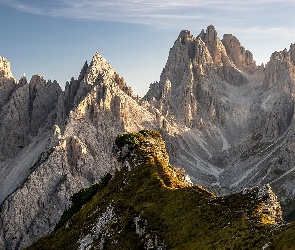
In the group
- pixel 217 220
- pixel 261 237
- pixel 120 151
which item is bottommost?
pixel 261 237

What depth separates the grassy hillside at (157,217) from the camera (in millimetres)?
32875

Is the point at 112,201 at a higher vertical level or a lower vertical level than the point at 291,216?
lower

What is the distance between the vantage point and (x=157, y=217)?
41.7 metres

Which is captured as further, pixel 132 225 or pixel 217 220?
pixel 132 225

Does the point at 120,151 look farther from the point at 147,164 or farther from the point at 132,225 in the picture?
the point at 132,225

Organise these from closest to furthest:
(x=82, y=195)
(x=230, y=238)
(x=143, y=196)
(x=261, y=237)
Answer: (x=261, y=237)
(x=230, y=238)
(x=143, y=196)
(x=82, y=195)

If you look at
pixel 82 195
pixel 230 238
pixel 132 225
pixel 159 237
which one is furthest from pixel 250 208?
pixel 82 195

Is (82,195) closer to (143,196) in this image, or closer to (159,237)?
(143,196)

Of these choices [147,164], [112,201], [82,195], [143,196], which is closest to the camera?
[143,196]

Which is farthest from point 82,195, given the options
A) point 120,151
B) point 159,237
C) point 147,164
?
point 159,237

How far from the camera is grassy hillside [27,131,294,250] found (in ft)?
108

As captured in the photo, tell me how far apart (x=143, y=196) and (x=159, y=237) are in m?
9.55

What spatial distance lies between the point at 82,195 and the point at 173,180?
27853mm

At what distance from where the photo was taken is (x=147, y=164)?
184 feet
